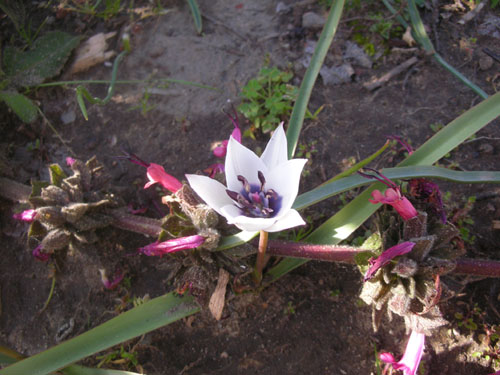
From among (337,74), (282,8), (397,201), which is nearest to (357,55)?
(337,74)

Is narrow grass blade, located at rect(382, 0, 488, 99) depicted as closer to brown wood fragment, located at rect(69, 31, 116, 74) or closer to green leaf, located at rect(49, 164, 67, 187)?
brown wood fragment, located at rect(69, 31, 116, 74)

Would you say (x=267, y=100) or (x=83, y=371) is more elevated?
(x=267, y=100)

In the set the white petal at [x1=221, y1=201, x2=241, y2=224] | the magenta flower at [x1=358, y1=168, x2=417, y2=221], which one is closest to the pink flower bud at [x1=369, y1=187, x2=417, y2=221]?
the magenta flower at [x1=358, y1=168, x2=417, y2=221]

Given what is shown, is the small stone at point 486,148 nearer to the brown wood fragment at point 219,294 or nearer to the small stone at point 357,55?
the small stone at point 357,55

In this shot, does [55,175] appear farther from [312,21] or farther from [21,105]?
[312,21]

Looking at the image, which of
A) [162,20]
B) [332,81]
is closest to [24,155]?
[162,20]

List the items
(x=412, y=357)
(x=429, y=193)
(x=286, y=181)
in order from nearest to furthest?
(x=286, y=181) → (x=412, y=357) → (x=429, y=193)

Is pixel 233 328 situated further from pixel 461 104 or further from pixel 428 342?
pixel 461 104
